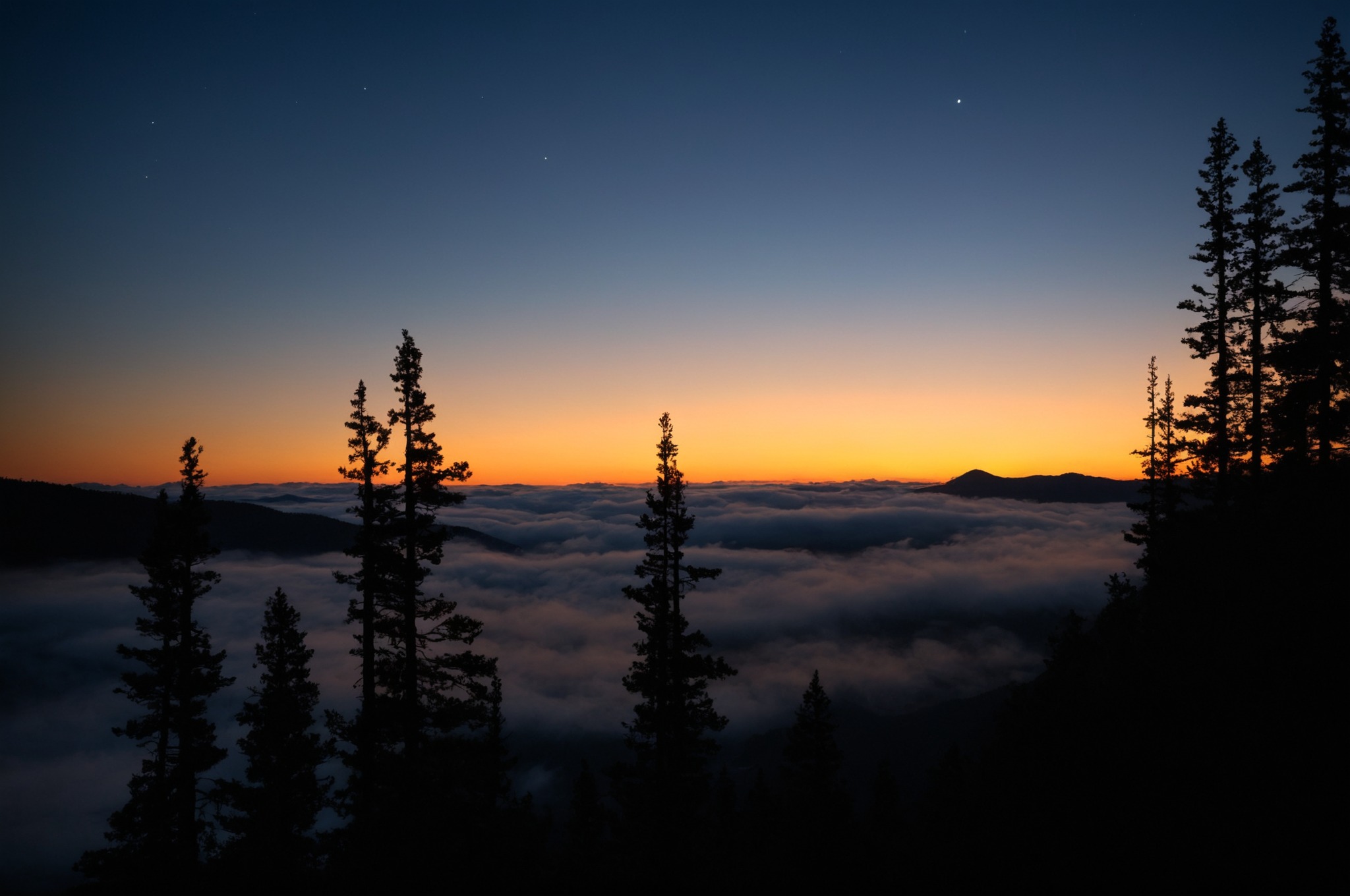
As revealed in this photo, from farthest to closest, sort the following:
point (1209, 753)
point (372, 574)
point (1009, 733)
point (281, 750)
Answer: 1. point (1009, 733)
2. point (281, 750)
3. point (372, 574)
4. point (1209, 753)

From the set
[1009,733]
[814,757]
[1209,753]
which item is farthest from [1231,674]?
[814,757]

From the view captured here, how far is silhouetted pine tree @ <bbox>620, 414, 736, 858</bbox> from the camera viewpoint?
74.5 feet

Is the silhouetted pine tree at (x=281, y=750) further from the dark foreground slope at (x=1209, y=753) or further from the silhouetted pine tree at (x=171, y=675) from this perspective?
the dark foreground slope at (x=1209, y=753)

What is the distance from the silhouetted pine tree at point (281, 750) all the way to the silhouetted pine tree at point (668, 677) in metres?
11.7

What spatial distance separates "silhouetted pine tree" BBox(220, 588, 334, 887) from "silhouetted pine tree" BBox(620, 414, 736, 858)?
11.7 metres

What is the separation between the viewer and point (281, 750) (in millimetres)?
23203

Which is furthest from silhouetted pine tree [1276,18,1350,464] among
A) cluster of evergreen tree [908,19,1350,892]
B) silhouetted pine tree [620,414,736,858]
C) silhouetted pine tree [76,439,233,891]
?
silhouetted pine tree [76,439,233,891]

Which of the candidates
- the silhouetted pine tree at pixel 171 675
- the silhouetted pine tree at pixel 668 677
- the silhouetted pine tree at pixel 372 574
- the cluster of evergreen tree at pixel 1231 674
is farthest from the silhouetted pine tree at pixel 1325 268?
the silhouetted pine tree at pixel 171 675

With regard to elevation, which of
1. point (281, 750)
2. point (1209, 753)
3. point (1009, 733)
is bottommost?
point (1009, 733)

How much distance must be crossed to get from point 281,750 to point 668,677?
1549 cm

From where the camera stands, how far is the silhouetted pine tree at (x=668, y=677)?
74.5 feet

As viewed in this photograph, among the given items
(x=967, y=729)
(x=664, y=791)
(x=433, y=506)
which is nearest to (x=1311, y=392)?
(x=664, y=791)

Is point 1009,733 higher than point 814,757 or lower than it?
higher

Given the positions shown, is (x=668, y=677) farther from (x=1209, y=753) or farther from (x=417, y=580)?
(x=1209, y=753)
